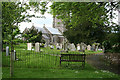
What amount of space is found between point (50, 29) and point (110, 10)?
4510mm

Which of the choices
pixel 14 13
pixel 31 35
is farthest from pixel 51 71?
pixel 14 13

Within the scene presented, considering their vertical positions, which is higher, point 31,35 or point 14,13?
point 14,13

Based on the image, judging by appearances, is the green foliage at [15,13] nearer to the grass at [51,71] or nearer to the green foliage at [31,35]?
the green foliage at [31,35]

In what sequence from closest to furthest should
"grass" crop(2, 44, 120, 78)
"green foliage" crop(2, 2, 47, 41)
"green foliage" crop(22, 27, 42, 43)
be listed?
"green foliage" crop(22, 27, 42, 43) → "grass" crop(2, 44, 120, 78) → "green foliage" crop(2, 2, 47, 41)

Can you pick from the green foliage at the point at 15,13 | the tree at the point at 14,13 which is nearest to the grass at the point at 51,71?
the tree at the point at 14,13

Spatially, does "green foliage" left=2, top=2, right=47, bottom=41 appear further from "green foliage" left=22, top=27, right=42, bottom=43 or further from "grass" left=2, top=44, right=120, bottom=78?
"grass" left=2, top=44, right=120, bottom=78

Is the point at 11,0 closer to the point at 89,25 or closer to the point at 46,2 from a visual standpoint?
the point at 46,2

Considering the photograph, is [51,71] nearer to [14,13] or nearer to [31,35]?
[31,35]

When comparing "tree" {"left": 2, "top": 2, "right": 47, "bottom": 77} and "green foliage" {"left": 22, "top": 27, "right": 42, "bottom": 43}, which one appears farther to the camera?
"tree" {"left": 2, "top": 2, "right": 47, "bottom": 77}

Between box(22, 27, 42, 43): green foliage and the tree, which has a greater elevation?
the tree

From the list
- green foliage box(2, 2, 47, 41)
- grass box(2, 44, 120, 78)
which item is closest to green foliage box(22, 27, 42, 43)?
green foliage box(2, 2, 47, 41)

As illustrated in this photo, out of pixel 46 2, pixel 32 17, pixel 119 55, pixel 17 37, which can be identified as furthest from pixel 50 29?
pixel 17 37

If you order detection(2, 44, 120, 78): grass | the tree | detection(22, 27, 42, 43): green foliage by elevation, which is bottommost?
detection(2, 44, 120, 78): grass

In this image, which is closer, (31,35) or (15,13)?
(31,35)
